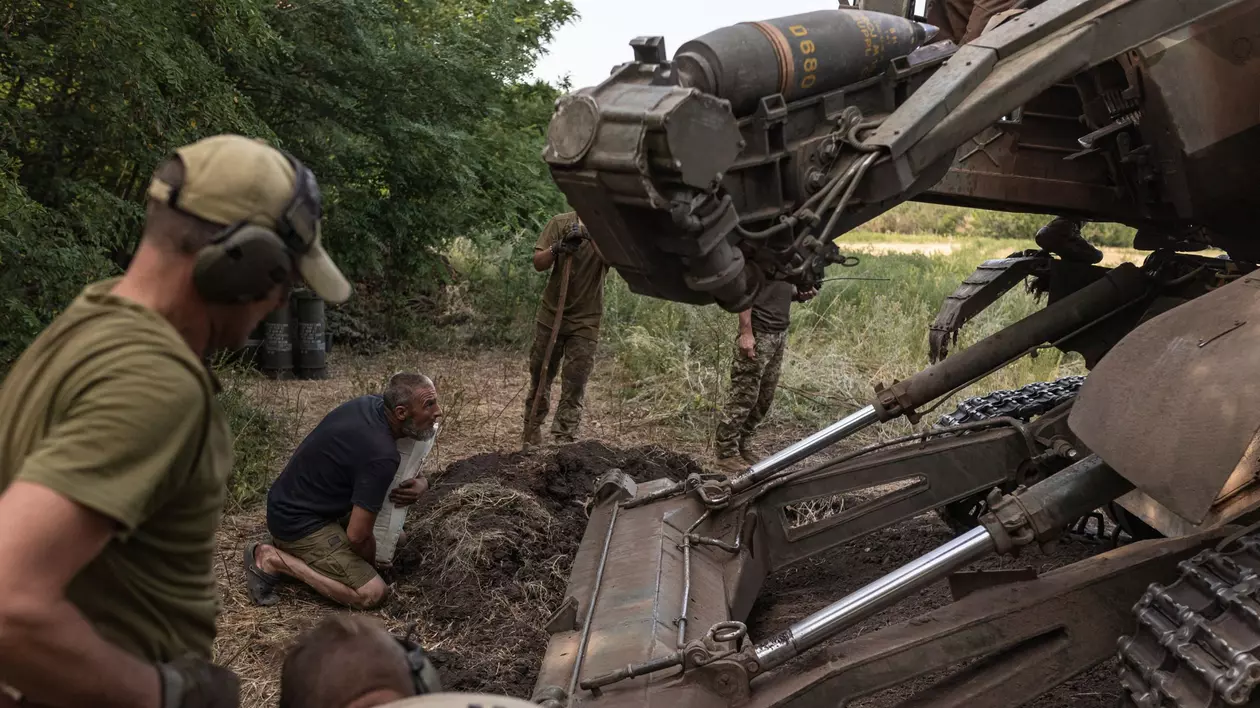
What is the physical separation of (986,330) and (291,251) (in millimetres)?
11560

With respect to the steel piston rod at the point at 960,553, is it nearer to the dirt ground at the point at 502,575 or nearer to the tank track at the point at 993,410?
the dirt ground at the point at 502,575

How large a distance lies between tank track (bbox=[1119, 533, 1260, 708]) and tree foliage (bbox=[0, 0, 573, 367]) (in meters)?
5.44

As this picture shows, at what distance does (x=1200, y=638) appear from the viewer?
11.0 feet

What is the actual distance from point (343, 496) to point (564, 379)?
302 cm

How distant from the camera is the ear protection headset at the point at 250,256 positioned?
1889 millimetres

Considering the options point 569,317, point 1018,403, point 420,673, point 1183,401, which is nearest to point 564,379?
point 569,317

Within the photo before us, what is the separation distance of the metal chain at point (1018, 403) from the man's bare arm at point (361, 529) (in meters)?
3.09

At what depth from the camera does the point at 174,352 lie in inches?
71.7

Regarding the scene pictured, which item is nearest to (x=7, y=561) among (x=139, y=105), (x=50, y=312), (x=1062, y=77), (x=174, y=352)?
(x=174, y=352)

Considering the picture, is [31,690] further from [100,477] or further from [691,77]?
[691,77]

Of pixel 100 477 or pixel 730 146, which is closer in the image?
pixel 100 477

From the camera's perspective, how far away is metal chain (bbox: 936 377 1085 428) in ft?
21.6

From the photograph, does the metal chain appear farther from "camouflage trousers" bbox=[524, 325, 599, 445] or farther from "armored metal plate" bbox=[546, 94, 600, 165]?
"armored metal plate" bbox=[546, 94, 600, 165]

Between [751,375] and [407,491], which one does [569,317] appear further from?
[407,491]
